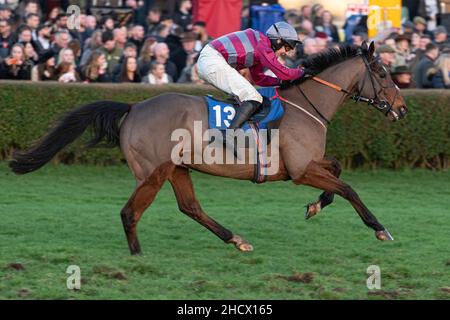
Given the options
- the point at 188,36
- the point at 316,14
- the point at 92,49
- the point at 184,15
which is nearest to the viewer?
the point at 92,49

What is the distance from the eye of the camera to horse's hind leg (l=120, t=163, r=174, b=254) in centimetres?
745

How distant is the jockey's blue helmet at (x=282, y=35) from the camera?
7.59m

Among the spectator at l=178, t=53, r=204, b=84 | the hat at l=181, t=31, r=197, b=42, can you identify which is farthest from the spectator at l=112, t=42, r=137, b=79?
the hat at l=181, t=31, r=197, b=42

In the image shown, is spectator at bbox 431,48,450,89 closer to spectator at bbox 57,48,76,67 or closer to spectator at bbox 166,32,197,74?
spectator at bbox 166,32,197,74

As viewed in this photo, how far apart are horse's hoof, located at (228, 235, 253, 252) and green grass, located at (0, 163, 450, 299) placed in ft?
0.27

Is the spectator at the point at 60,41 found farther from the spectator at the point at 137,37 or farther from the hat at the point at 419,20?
the hat at the point at 419,20

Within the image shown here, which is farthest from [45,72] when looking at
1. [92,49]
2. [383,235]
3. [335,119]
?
[383,235]

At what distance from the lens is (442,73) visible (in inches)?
482

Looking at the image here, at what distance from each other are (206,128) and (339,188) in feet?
3.32

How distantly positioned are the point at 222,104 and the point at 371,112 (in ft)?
13.4

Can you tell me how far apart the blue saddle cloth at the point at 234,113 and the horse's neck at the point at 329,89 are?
0.23 m

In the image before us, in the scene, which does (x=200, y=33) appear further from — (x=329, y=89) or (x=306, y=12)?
(x=329, y=89)

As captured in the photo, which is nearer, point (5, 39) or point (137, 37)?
point (5, 39)
